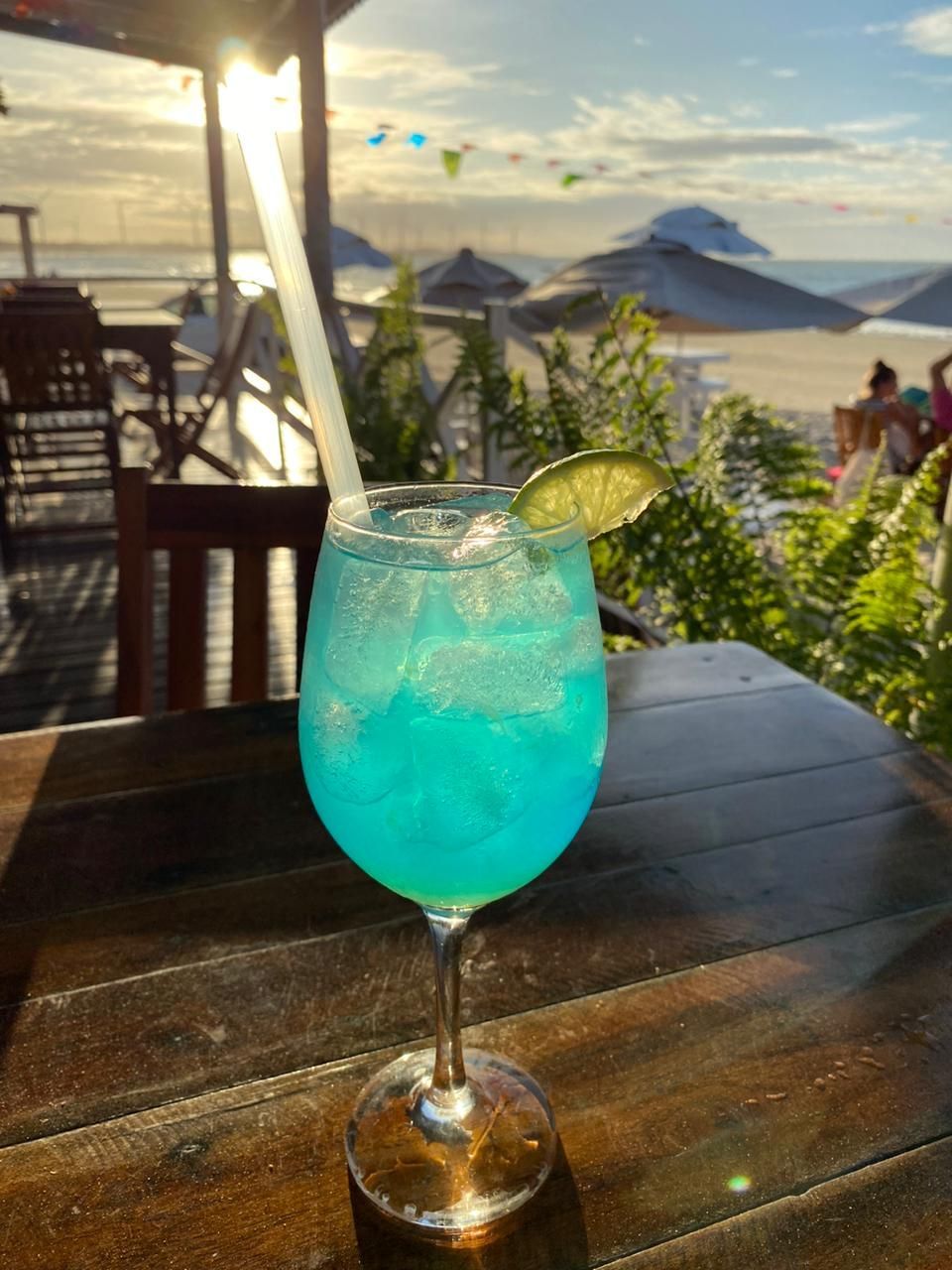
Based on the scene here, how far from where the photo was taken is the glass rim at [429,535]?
0.60 metres

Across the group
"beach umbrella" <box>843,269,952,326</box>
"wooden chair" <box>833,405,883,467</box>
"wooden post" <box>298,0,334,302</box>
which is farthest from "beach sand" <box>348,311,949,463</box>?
"wooden post" <box>298,0,334,302</box>

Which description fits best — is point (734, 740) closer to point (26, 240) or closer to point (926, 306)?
point (926, 306)

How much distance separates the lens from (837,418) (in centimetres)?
762

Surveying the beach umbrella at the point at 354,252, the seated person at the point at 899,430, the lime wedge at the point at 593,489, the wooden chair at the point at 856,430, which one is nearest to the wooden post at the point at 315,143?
the wooden chair at the point at 856,430

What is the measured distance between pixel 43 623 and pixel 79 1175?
409 centimetres

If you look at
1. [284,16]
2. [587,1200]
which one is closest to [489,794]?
[587,1200]

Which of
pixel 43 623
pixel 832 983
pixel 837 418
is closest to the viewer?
pixel 832 983

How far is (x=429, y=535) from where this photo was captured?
1.99ft

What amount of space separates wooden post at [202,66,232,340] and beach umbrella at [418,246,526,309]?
111 inches

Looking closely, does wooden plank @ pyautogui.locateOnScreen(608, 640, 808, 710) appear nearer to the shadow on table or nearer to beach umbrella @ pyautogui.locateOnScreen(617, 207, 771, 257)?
the shadow on table

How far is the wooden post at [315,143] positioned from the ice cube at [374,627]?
5.12 m

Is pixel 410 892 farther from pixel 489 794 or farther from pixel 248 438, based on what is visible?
pixel 248 438

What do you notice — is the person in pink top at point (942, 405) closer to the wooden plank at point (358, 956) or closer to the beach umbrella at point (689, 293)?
the beach umbrella at point (689, 293)

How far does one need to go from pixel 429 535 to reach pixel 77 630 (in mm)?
4086
